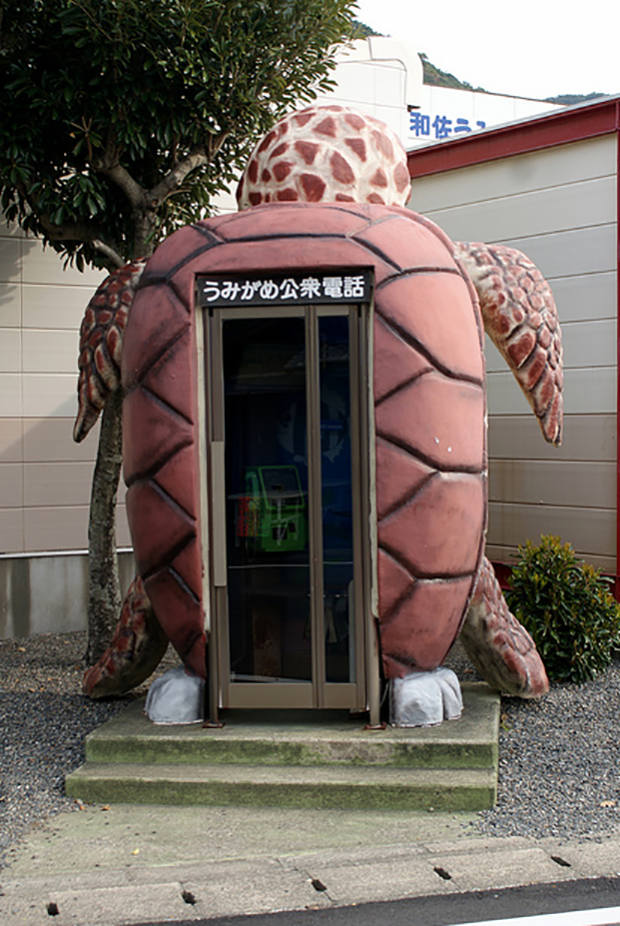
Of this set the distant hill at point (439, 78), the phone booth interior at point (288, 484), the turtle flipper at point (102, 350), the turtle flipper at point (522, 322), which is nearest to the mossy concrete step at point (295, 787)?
the phone booth interior at point (288, 484)

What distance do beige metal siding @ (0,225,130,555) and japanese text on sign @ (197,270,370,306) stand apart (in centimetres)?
447

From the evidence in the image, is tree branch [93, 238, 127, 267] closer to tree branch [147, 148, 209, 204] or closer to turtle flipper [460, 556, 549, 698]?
tree branch [147, 148, 209, 204]

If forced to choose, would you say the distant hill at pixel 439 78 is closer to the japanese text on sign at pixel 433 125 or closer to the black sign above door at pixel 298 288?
the japanese text on sign at pixel 433 125

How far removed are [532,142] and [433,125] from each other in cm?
1304

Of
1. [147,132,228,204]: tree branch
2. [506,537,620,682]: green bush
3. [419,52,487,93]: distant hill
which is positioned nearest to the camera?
[506,537,620,682]: green bush

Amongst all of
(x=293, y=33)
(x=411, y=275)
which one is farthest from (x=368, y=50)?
(x=411, y=275)

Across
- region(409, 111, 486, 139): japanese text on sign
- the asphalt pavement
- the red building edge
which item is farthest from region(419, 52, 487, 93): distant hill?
the asphalt pavement

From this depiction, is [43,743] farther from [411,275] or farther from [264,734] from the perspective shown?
[411,275]

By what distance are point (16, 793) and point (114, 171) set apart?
3.92 meters

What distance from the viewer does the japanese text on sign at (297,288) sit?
14.4ft

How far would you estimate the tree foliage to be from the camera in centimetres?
577

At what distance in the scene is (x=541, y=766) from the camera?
180 inches

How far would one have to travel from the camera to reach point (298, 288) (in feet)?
14.4

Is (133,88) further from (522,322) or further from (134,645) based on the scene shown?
(134,645)
